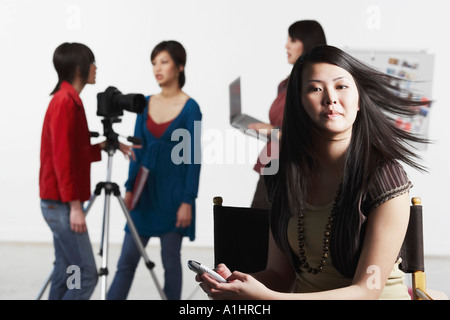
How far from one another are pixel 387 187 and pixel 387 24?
4205 mm

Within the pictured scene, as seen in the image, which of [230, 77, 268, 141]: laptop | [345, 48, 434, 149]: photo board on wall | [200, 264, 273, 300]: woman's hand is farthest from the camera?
[345, 48, 434, 149]: photo board on wall

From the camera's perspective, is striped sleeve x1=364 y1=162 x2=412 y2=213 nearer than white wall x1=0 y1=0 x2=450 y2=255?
Yes

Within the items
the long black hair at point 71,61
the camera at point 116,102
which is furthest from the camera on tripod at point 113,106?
the long black hair at point 71,61

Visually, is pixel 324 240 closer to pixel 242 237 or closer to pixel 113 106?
pixel 242 237

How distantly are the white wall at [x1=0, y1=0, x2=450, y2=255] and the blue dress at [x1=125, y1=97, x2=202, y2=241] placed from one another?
2.06 metres

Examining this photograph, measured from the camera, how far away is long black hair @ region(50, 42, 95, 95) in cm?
252

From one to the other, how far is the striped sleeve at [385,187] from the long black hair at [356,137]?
1cm

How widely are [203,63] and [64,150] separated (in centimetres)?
290

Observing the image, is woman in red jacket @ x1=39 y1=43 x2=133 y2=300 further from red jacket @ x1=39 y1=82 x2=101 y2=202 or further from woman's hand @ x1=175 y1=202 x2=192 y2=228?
woman's hand @ x1=175 y1=202 x2=192 y2=228

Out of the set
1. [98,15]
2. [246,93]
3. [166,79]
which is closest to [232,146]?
[246,93]

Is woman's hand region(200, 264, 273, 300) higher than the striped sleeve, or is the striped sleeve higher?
the striped sleeve

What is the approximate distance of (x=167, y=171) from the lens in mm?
2922

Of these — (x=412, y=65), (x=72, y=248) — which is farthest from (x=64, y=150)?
(x=412, y=65)

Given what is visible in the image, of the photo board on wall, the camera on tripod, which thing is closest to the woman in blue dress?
the camera on tripod
